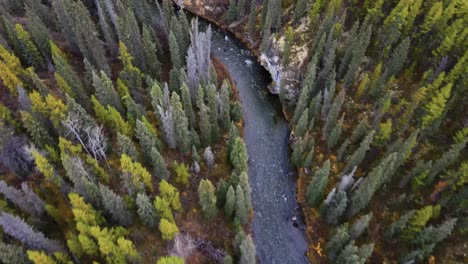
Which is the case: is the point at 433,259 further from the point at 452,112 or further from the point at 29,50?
the point at 29,50

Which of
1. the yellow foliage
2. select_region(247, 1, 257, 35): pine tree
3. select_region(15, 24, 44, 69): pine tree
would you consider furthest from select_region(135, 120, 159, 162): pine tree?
select_region(247, 1, 257, 35): pine tree

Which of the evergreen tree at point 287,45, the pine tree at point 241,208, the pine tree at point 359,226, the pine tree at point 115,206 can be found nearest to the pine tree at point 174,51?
the evergreen tree at point 287,45

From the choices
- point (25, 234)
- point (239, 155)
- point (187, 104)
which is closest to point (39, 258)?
point (25, 234)

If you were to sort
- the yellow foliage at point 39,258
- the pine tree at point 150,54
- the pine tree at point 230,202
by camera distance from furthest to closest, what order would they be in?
the pine tree at point 150,54
the pine tree at point 230,202
the yellow foliage at point 39,258

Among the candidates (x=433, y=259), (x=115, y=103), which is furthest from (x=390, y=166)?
(x=115, y=103)

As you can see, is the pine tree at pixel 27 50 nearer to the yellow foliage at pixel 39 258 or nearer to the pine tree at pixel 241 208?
the yellow foliage at pixel 39 258

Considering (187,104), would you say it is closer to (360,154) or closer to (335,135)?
(335,135)
